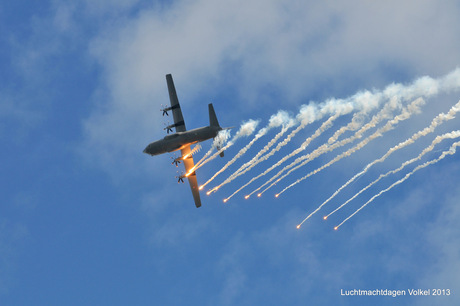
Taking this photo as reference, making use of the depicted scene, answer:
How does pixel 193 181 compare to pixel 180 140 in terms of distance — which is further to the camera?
pixel 193 181

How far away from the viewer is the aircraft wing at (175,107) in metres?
70.2

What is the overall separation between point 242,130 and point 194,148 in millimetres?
9480

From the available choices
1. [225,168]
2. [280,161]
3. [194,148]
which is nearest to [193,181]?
[194,148]

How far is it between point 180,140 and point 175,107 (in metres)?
7.37

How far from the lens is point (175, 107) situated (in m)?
70.8

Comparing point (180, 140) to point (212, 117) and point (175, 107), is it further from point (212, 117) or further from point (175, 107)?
point (175, 107)

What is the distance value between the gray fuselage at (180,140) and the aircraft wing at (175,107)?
462cm

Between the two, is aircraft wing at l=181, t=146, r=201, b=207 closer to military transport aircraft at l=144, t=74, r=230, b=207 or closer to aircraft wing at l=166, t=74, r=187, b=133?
military transport aircraft at l=144, t=74, r=230, b=207

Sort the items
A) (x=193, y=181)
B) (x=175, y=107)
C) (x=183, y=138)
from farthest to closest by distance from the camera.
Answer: (x=193, y=181) < (x=175, y=107) < (x=183, y=138)

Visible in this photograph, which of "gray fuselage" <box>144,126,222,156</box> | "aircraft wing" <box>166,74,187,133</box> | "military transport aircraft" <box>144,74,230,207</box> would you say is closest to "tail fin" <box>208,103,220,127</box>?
"military transport aircraft" <box>144,74,230,207</box>

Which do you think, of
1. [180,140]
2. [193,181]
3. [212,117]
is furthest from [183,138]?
[193,181]

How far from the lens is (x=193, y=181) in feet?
244

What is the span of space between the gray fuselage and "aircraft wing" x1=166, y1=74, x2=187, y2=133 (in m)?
4.62

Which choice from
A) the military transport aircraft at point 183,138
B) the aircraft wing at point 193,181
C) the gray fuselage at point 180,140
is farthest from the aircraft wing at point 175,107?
the gray fuselage at point 180,140
